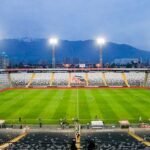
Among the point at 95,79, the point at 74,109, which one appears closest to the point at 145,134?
the point at 74,109

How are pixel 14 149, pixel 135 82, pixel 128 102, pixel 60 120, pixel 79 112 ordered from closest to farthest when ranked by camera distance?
1. pixel 14 149
2. pixel 60 120
3. pixel 79 112
4. pixel 128 102
5. pixel 135 82

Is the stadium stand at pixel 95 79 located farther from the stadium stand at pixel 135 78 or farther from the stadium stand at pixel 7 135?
the stadium stand at pixel 7 135

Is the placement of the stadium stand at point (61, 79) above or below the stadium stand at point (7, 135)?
above

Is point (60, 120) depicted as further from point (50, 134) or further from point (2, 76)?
point (2, 76)

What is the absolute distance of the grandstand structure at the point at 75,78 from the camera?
11262cm

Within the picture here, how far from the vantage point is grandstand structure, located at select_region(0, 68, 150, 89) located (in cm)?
11262

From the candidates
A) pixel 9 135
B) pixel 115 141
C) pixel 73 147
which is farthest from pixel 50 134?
pixel 73 147

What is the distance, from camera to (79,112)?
59438 millimetres

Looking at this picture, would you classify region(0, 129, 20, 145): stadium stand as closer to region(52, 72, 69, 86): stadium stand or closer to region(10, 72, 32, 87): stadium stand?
region(10, 72, 32, 87): stadium stand

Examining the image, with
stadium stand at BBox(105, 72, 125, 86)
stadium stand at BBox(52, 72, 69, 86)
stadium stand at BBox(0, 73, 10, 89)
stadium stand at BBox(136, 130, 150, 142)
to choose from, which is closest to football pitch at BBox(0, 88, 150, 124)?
stadium stand at BBox(136, 130, 150, 142)

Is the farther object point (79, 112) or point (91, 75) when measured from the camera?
point (91, 75)

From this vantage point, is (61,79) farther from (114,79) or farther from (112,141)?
(112,141)

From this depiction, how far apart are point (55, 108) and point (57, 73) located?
207 feet

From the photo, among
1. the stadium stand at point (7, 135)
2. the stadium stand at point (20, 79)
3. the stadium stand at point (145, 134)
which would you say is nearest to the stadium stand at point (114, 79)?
the stadium stand at point (20, 79)
